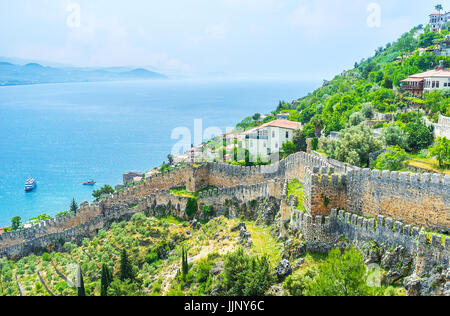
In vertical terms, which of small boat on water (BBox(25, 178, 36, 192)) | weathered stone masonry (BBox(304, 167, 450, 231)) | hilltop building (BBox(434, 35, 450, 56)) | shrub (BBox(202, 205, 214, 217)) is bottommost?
small boat on water (BBox(25, 178, 36, 192))

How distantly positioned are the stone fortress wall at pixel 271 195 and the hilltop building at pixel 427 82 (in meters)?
22.2

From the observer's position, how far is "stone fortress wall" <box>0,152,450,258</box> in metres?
15.1

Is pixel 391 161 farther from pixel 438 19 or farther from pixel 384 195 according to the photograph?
pixel 438 19

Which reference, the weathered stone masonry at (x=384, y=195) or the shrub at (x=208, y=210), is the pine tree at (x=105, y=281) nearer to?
the shrub at (x=208, y=210)

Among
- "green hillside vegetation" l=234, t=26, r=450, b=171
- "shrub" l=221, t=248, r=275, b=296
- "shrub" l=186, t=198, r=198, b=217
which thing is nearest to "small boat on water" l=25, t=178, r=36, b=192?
"green hillside vegetation" l=234, t=26, r=450, b=171

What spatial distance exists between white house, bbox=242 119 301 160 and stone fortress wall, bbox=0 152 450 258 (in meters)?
11.3

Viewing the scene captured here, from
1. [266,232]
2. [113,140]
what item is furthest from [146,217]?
[113,140]

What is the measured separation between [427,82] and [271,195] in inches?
1008

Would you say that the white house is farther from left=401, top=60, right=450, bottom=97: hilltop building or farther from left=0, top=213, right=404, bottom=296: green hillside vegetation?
left=0, top=213, right=404, bottom=296: green hillside vegetation

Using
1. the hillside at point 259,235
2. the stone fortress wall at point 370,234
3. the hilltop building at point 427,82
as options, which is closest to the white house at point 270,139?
the hillside at point 259,235

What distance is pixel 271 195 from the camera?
76.8 feet

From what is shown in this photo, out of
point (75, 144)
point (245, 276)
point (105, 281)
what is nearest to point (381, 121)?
point (245, 276)

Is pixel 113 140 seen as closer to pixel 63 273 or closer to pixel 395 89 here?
pixel 395 89

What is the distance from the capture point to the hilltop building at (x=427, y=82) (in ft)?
124
